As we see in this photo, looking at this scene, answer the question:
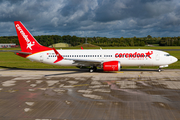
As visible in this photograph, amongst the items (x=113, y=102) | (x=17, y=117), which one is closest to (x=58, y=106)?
→ (x=17, y=117)

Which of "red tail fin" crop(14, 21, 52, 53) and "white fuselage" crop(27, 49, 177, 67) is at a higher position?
"red tail fin" crop(14, 21, 52, 53)

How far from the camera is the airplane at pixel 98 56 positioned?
32.0 m

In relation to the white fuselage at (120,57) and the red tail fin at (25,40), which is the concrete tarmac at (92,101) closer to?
the white fuselage at (120,57)

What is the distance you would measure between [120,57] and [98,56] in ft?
12.9

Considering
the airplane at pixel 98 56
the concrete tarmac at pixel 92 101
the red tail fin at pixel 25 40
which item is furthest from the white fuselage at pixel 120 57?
the concrete tarmac at pixel 92 101

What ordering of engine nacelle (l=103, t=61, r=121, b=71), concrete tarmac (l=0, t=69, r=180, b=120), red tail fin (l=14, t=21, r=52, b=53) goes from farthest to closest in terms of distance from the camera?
red tail fin (l=14, t=21, r=52, b=53) → engine nacelle (l=103, t=61, r=121, b=71) → concrete tarmac (l=0, t=69, r=180, b=120)

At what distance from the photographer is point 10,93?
2023cm

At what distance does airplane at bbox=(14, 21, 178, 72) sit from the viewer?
32.0 meters

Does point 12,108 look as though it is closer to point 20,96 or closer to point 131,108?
point 20,96

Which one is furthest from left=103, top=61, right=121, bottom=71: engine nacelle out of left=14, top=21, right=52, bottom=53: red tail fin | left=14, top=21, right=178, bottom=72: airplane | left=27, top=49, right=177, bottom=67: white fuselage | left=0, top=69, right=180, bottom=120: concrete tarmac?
left=14, top=21, right=52, bottom=53: red tail fin

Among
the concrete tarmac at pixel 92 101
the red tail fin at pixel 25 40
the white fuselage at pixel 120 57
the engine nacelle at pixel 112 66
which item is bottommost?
the concrete tarmac at pixel 92 101

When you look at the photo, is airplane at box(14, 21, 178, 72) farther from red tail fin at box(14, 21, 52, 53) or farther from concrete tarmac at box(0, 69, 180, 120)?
concrete tarmac at box(0, 69, 180, 120)

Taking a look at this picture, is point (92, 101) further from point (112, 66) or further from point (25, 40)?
point (25, 40)

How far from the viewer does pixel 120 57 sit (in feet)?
107
